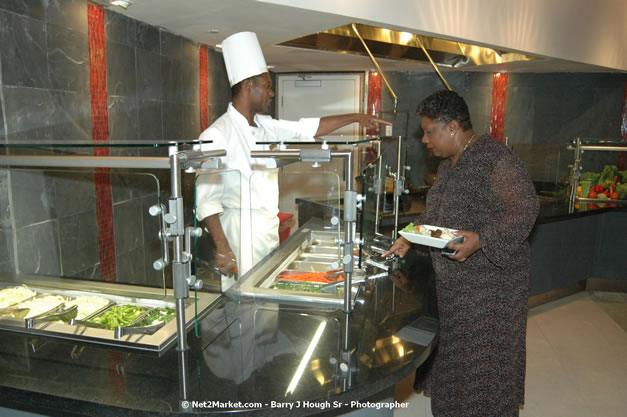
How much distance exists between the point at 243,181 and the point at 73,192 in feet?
1.49

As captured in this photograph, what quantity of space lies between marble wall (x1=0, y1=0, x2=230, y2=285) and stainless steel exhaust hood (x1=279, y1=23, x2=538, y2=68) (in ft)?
2.71

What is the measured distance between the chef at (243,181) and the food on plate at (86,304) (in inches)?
12.7

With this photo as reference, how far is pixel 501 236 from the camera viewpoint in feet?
4.23

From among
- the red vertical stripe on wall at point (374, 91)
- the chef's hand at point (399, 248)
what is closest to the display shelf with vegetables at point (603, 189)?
the red vertical stripe on wall at point (374, 91)

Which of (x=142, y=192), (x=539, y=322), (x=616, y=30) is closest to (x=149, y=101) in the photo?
(x=142, y=192)

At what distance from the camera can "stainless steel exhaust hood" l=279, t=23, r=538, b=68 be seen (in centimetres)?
287

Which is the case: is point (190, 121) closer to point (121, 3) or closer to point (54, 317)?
point (121, 3)

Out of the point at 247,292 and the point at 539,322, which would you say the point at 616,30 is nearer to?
the point at 539,322

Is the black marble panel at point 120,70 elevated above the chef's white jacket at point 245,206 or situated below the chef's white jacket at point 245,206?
above

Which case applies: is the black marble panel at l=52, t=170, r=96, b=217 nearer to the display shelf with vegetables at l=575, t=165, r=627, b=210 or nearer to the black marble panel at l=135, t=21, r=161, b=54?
the black marble panel at l=135, t=21, r=161, b=54

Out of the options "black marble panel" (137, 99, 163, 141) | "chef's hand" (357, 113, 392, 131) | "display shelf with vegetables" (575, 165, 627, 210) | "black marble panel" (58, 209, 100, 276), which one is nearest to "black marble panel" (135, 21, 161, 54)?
"black marble panel" (137, 99, 163, 141)

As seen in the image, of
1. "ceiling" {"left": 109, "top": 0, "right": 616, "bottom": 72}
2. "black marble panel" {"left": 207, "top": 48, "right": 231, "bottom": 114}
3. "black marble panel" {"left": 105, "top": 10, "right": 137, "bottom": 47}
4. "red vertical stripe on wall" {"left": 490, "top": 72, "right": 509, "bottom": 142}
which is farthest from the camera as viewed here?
"red vertical stripe on wall" {"left": 490, "top": 72, "right": 509, "bottom": 142}

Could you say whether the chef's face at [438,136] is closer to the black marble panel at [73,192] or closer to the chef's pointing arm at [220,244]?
the chef's pointing arm at [220,244]

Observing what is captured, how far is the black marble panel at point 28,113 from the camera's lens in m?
1.60
